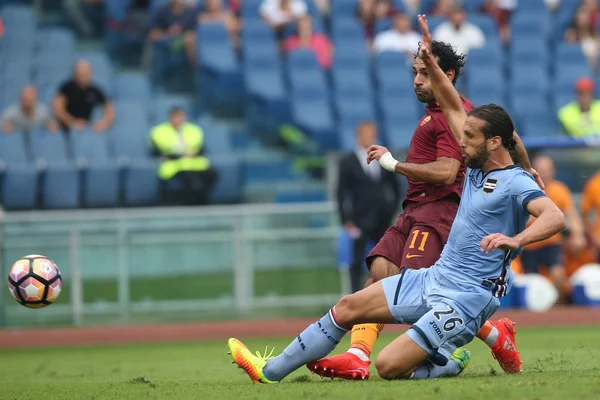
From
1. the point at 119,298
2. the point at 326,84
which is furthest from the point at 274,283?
the point at 326,84

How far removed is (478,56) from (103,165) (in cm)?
672

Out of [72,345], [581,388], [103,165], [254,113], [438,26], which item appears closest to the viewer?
[581,388]

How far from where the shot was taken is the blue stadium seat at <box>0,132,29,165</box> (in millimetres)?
16303

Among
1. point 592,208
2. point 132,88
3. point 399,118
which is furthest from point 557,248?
point 132,88

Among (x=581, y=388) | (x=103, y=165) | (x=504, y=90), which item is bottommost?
(x=581, y=388)

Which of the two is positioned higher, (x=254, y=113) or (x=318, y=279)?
(x=254, y=113)

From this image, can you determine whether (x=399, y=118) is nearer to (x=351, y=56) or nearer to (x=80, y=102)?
(x=351, y=56)

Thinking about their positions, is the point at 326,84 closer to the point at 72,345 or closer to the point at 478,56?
the point at 478,56

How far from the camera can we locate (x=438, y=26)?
1903cm

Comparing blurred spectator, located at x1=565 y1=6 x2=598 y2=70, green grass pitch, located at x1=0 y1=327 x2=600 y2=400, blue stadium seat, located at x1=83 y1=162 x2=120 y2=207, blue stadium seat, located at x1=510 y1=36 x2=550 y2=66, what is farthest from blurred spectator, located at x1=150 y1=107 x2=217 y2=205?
blurred spectator, located at x1=565 y1=6 x2=598 y2=70

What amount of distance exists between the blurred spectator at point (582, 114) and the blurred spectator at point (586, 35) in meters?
2.34

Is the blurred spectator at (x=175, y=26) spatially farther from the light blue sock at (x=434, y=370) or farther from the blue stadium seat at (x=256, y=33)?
the light blue sock at (x=434, y=370)

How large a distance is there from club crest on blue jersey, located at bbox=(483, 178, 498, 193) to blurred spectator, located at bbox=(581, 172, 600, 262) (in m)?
8.56

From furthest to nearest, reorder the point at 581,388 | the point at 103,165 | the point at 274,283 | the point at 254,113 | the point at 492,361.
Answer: the point at 254,113
the point at 103,165
the point at 274,283
the point at 492,361
the point at 581,388
